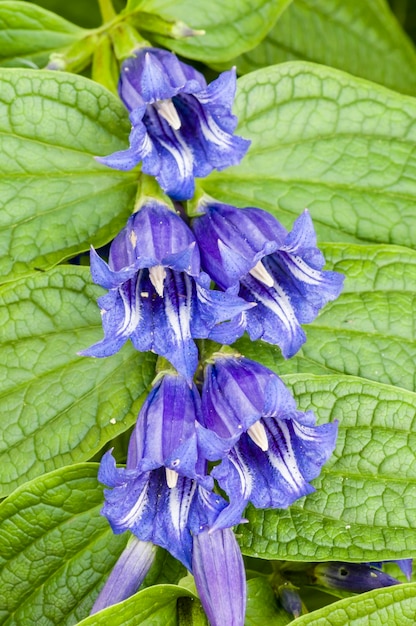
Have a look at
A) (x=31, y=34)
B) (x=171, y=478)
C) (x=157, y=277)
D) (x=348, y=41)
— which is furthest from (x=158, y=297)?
(x=348, y=41)

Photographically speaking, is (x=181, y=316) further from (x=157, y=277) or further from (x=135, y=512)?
(x=135, y=512)

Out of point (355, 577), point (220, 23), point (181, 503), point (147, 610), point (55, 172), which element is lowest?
point (355, 577)

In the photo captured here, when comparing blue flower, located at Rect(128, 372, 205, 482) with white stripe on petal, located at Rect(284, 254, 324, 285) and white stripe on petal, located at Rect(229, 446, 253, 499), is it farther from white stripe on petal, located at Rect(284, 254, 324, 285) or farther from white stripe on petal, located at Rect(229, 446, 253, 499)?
white stripe on petal, located at Rect(284, 254, 324, 285)

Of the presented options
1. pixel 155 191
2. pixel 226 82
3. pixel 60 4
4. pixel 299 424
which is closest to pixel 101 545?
pixel 299 424

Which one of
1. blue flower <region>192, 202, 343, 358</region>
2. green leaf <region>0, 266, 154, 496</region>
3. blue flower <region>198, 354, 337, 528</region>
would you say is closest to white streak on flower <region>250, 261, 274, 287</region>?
blue flower <region>192, 202, 343, 358</region>

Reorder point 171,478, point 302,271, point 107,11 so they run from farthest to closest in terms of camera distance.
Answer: point 107,11
point 302,271
point 171,478

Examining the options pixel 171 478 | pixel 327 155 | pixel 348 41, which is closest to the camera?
pixel 171 478

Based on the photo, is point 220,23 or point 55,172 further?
point 220,23

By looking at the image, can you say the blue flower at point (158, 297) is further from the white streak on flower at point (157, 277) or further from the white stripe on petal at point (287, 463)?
the white stripe on petal at point (287, 463)

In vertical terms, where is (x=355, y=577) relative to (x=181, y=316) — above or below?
below
